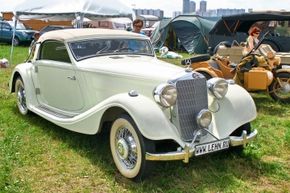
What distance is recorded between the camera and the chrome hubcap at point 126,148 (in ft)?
12.3

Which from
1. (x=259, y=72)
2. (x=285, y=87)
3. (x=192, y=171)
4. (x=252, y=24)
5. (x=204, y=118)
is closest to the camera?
(x=204, y=118)

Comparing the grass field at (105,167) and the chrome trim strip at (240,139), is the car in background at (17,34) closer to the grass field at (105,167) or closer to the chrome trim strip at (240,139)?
the grass field at (105,167)

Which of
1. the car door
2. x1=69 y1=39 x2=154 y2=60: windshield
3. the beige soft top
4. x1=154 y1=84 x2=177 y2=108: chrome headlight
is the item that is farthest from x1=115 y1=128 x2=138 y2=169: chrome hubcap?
the beige soft top

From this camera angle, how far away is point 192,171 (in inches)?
158

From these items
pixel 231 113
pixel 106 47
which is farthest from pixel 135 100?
pixel 106 47

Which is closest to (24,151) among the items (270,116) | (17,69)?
(17,69)

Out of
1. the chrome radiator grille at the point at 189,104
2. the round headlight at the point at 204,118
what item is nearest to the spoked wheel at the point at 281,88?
the chrome radiator grille at the point at 189,104

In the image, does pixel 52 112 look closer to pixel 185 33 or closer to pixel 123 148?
pixel 123 148

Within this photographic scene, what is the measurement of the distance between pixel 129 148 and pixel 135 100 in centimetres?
48

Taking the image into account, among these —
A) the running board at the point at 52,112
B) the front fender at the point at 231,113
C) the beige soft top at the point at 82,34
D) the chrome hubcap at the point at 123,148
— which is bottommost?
the running board at the point at 52,112

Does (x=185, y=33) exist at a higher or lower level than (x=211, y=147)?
lower

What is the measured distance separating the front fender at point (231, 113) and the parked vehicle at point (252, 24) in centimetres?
527

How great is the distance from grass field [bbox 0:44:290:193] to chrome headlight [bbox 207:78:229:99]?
751 mm

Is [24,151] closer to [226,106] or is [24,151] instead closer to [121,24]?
[226,106]
